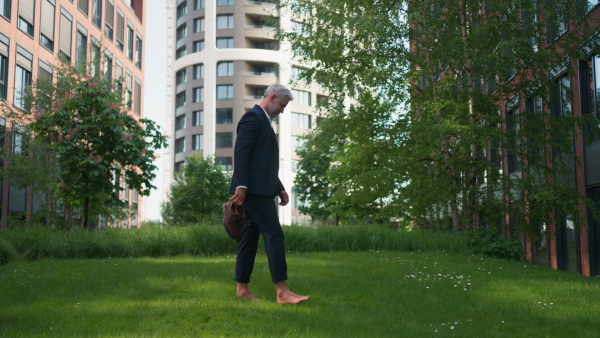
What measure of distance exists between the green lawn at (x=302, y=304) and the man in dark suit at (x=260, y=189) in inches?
11.9

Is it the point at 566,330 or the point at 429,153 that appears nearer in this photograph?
the point at 566,330

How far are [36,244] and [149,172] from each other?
5.06 meters

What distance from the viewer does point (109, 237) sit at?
43.0 feet

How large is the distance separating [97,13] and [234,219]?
4225 centimetres

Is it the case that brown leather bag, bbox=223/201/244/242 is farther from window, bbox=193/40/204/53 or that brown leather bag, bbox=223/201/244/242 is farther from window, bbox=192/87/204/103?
window, bbox=193/40/204/53

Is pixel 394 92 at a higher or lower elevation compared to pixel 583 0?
lower

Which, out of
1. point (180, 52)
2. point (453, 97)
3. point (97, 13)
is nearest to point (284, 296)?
point (453, 97)

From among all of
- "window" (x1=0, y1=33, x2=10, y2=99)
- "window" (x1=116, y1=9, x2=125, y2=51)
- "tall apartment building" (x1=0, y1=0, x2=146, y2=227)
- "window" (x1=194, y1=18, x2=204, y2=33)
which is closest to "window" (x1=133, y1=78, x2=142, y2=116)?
"tall apartment building" (x1=0, y1=0, x2=146, y2=227)

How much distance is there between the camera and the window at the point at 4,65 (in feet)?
99.1

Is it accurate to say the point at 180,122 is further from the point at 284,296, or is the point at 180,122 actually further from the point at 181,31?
the point at 284,296

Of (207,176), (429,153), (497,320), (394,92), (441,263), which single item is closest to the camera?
(497,320)

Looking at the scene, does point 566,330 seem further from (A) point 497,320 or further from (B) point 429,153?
(B) point 429,153

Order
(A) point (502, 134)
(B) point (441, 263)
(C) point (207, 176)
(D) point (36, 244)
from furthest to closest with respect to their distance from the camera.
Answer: (C) point (207, 176), (A) point (502, 134), (D) point (36, 244), (B) point (441, 263)

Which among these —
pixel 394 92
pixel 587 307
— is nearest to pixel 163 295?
pixel 587 307
